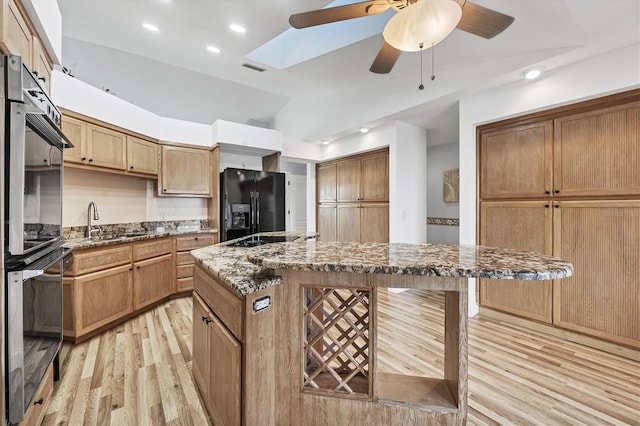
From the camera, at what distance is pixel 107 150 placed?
310 cm

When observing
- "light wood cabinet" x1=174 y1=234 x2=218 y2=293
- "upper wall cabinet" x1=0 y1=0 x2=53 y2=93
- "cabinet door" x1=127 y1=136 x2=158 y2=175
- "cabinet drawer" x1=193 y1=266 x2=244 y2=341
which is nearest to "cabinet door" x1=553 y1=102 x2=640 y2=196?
"cabinet drawer" x1=193 y1=266 x2=244 y2=341

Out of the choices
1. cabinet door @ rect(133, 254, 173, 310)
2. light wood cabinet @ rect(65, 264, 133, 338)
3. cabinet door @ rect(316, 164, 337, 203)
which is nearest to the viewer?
light wood cabinet @ rect(65, 264, 133, 338)

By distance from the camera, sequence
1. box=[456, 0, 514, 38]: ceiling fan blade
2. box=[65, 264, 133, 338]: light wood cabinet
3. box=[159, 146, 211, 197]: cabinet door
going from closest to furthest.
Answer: box=[456, 0, 514, 38]: ceiling fan blade
box=[65, 264, 133, 338]: light wood cabinet
box=[159, 146, 211, 197]: cabinet door

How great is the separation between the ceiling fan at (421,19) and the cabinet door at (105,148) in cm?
247

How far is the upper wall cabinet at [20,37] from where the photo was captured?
1.29 meters

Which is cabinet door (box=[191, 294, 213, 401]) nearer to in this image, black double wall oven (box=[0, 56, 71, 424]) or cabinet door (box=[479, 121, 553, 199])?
black double wall oven (box=[0, 56, 71, 424])

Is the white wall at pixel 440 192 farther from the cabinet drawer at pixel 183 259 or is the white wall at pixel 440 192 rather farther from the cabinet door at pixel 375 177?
the cabinet drawer at pixel 183 259

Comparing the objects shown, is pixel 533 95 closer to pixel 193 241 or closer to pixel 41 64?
pixel 41 64

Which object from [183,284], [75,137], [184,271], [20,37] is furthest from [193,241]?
[20,37]

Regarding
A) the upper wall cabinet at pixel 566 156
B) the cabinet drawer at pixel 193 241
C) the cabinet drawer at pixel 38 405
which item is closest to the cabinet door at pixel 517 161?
the upper wall cabinet at pixel 566 156

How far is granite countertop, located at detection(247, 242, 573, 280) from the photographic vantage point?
40.7 inches

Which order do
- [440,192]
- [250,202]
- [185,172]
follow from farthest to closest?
[440,192], [250,202], [185,172]

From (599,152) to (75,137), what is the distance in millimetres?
4700

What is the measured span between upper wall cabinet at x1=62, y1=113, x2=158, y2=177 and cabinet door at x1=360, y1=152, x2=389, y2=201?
3.02 meters
